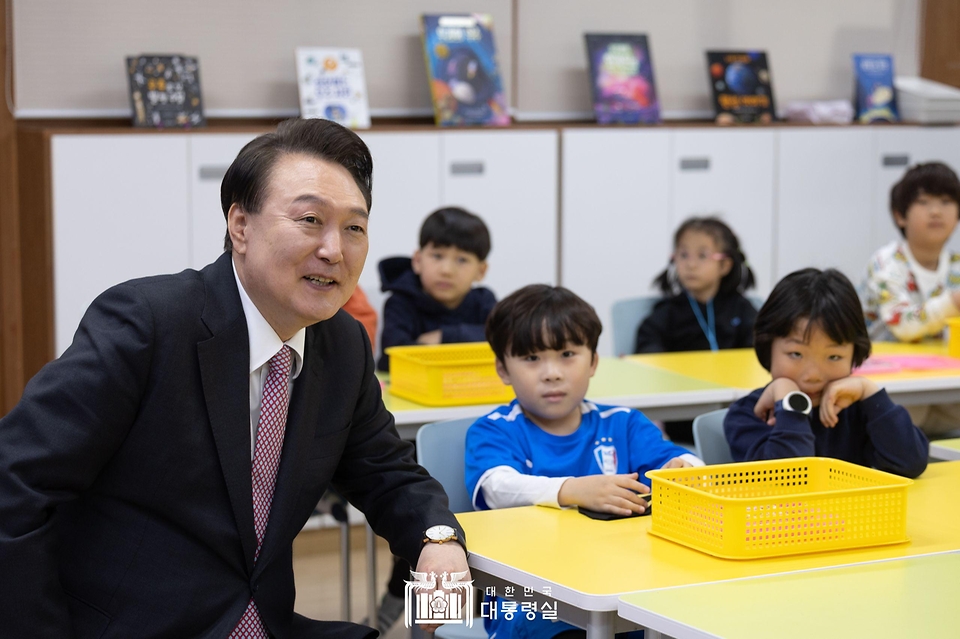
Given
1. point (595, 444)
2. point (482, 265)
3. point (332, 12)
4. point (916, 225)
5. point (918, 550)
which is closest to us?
point (918, 550)

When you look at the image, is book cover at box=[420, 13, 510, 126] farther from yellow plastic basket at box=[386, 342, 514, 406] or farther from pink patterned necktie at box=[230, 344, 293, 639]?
pink patterned necktie at box=[230, 344, 293, 639]

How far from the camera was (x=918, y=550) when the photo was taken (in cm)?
181

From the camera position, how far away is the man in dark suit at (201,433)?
5.14 ft

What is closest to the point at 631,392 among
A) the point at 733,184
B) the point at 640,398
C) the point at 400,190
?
the point at 640,398

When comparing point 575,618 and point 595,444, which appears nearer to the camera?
point 575,618

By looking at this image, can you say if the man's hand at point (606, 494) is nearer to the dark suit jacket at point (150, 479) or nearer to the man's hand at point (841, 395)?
the dark suit jacket at point (150, 479)

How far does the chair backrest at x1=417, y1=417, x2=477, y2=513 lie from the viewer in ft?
7.57

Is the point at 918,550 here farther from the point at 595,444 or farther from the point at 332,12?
the point at 332,12

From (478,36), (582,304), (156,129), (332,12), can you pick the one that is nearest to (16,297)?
(156,129)

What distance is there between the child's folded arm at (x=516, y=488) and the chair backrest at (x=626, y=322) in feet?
6.50

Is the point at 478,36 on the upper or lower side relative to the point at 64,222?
upper

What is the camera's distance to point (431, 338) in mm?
3664

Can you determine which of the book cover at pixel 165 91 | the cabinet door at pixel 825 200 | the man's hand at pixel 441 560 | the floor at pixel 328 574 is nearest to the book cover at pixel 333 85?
the book cover at pixel 165 91

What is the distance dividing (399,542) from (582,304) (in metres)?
0.78
